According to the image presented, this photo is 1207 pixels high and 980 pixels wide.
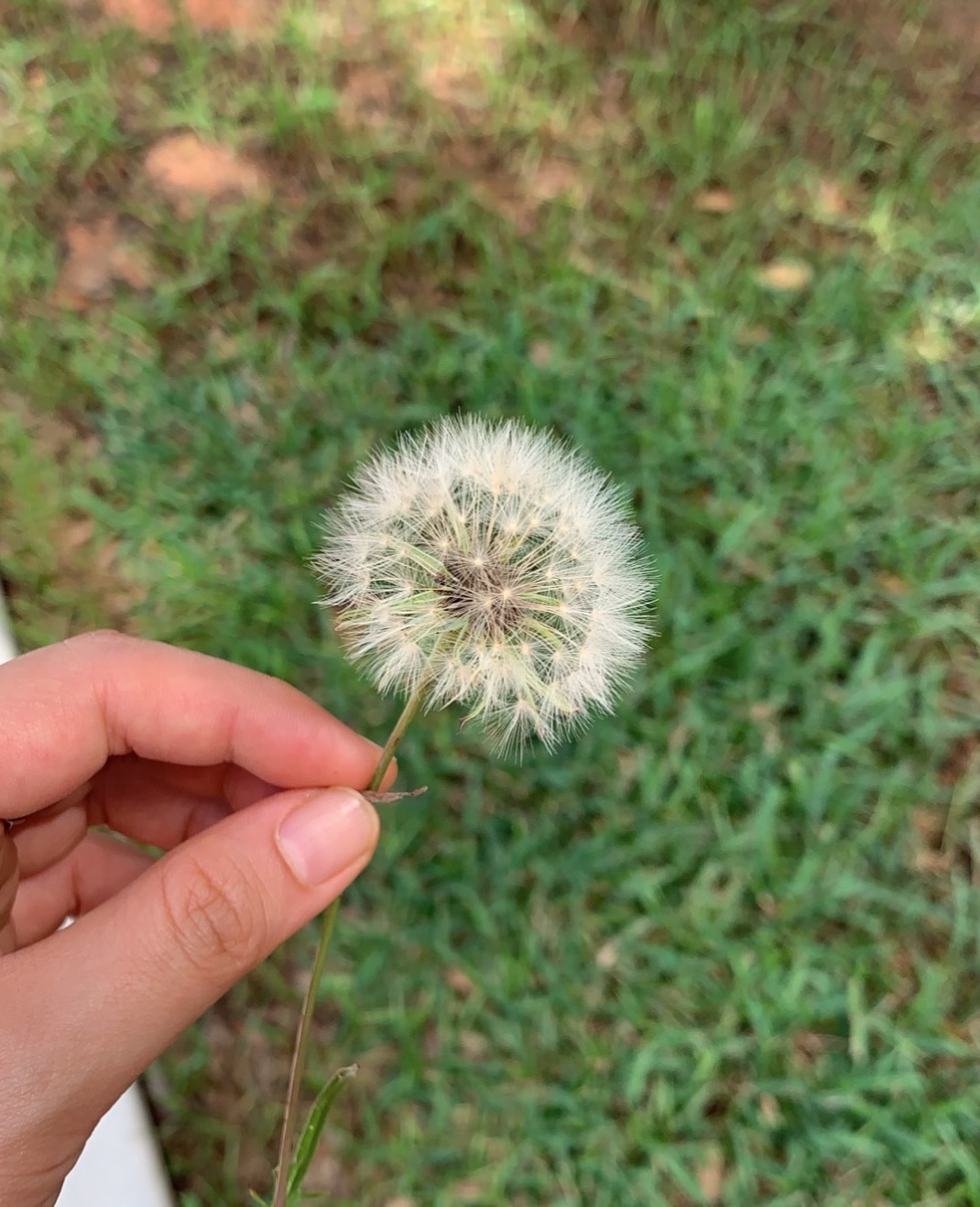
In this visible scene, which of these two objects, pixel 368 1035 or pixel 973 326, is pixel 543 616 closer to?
pixel 368 1035

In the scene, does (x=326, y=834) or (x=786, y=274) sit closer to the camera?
(x=326, y=834)

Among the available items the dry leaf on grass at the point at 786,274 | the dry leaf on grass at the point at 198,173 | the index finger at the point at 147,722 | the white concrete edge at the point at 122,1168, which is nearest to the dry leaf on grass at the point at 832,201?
the dry leaf on grass at the point at 786,274

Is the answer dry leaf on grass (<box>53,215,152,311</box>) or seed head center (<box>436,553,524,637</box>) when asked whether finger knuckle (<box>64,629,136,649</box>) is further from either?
dry leaf on grass (<box>53,215,152,311</box>)

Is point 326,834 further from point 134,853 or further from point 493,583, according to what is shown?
point 134,853

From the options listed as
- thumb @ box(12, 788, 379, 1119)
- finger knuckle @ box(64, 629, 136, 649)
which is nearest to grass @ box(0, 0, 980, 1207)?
finger knuckle @ box(64, 629, 136, 649)

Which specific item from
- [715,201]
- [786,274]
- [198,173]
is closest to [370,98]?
[198,173]

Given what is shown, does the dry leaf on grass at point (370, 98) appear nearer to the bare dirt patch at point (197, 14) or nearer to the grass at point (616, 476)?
the grass at point (616, 476)

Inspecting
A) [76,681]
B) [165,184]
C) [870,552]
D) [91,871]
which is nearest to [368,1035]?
[91,871]
